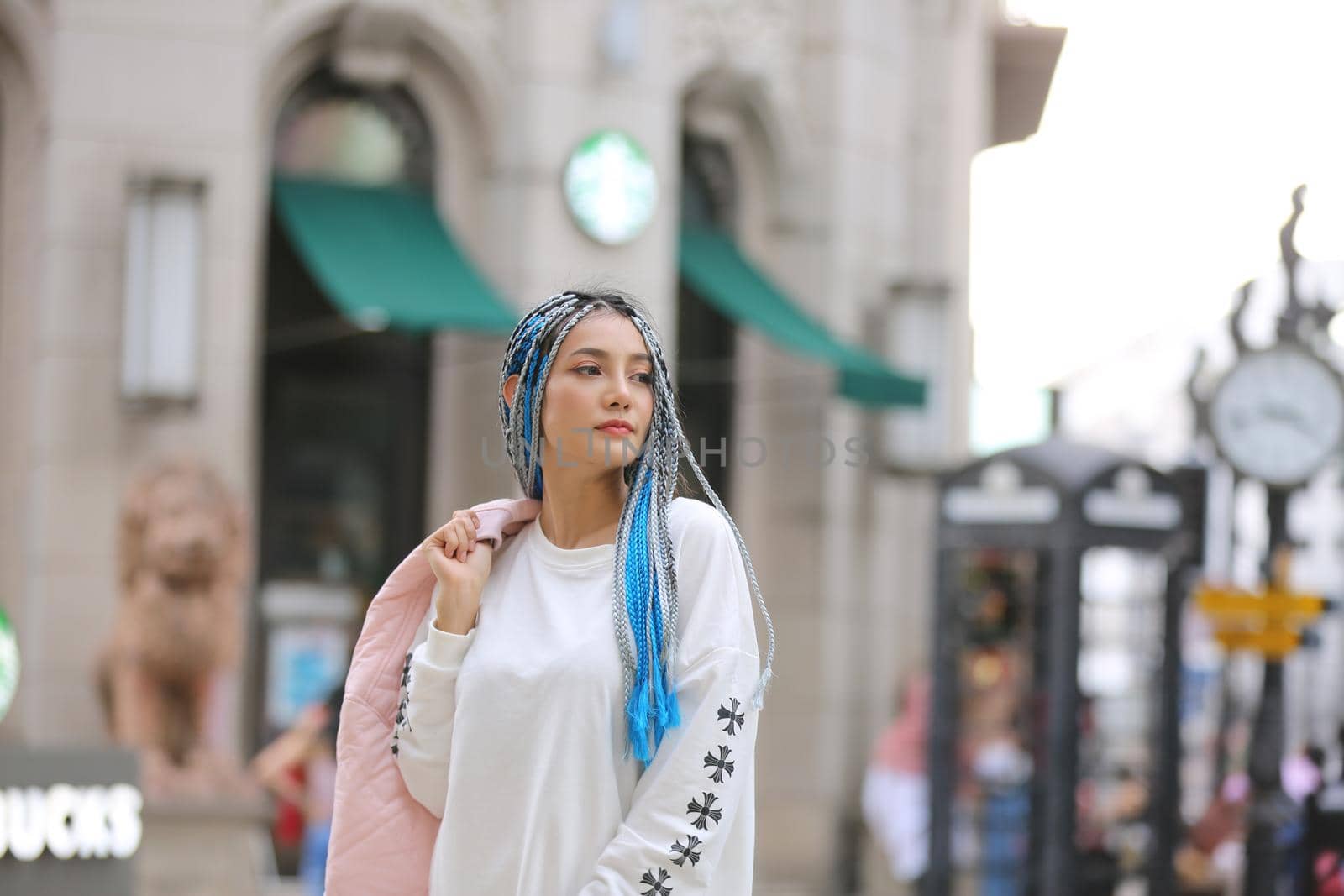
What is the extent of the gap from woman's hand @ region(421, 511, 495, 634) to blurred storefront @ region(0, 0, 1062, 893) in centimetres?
808

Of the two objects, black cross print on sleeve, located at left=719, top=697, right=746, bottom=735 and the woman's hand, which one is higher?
the woman's hand

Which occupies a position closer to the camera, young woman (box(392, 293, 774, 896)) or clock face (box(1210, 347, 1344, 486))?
young woman (box(392, 293, 774, 896))

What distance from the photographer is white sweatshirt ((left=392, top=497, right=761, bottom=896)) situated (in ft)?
10.3

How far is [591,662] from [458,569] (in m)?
0.33

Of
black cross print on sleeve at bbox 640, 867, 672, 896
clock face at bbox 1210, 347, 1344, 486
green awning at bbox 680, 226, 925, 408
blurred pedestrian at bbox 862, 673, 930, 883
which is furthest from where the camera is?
green awning at bbox 680, 226, 925, 408

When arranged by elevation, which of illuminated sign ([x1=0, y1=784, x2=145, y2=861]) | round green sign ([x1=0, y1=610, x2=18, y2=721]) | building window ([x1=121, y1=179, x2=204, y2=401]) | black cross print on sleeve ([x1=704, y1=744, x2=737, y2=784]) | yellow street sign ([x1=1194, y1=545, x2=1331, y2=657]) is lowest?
illuminated sign ([x1=0, y1=784, x2=145, y2=861])

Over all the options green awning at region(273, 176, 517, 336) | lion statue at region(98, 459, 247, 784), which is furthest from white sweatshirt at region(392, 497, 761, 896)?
green awning at region(273, 176, 517, 336)

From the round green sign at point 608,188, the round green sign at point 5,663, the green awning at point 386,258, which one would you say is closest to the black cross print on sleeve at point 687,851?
the round green sign at point 5,663

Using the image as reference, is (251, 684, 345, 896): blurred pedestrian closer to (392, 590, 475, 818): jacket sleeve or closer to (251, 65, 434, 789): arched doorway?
(251, 65, 434, 789): arched doorway

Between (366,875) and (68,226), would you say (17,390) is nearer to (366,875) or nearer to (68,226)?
(68,226)

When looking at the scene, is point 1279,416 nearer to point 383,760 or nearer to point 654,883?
point 383,760

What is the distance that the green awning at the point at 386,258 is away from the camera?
1292cm

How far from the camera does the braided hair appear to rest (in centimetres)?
319

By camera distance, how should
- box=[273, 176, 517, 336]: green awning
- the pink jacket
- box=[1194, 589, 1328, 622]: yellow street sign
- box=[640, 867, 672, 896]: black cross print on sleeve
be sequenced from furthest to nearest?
box=[273, 176, 517, 336]: green awning → box=[1194, 589, 1328, 622]: yellow street sign → the pink jacket → box=[640, 867, 672, 896]: black cross print on sleeve
